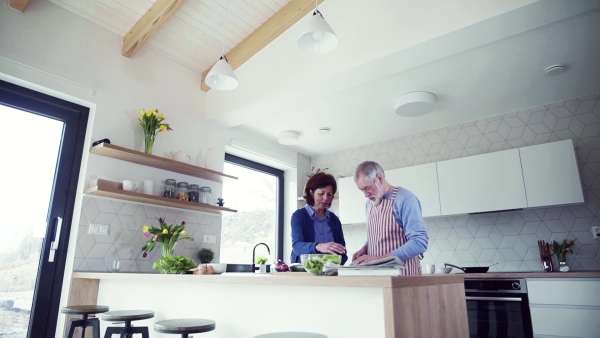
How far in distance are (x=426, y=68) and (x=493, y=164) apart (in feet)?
4.13

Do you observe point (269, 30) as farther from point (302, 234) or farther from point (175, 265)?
point (175, 265)

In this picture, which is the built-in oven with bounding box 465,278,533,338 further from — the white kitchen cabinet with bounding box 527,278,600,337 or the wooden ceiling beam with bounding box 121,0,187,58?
the wooden ceiling beam with bounding box 121,0,187,58

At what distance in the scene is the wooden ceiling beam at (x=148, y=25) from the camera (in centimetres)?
296

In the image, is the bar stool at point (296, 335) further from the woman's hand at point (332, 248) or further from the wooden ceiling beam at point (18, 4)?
the wooden ceiling beam at point (18, 4)

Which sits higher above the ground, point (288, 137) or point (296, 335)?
point (288, 137)

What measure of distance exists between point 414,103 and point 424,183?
1.00 m

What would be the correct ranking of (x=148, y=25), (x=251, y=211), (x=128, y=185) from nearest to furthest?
1. (x=128, y=185)
2. (x=148, y=25)
3. (x=251, y=211)

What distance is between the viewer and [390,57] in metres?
2.70

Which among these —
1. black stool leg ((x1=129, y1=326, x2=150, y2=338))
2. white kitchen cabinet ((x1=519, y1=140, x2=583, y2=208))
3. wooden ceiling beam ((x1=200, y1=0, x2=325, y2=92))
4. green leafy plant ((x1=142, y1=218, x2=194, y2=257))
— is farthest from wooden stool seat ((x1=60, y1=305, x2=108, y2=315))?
white kitchen cabinet ((x1=519, y1=140, x2=583, y2=208))

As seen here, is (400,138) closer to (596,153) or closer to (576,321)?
(596,153)

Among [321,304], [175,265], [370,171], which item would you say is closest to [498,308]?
[370,171]

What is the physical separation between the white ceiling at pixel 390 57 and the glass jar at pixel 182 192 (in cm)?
81

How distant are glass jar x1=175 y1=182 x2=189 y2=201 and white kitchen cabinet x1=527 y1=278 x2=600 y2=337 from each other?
117 inches

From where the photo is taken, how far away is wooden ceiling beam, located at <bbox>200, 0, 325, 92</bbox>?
337 centimetres
